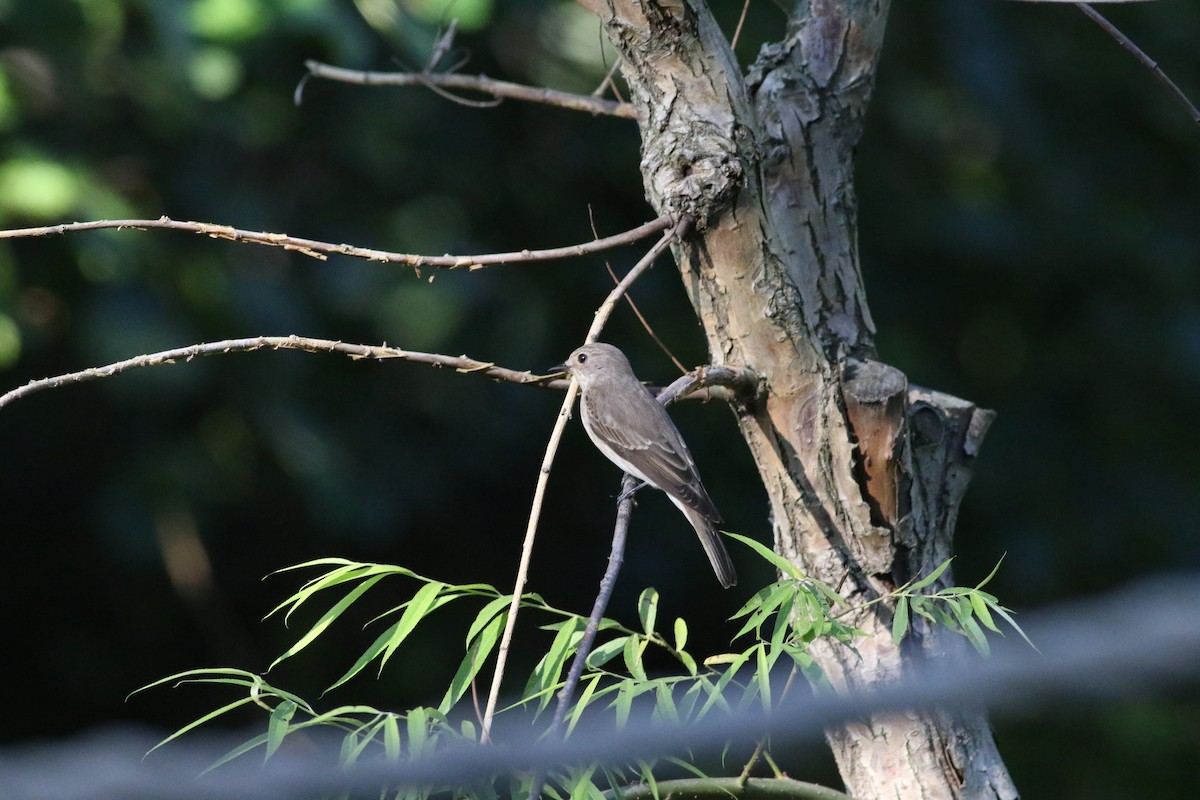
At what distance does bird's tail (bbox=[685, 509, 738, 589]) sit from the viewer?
3.84 metres

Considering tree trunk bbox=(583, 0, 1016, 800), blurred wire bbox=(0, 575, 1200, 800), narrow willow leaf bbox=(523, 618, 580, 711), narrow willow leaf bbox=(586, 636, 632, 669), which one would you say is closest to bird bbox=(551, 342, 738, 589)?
tree trunk bbox=(583, 0, 1016, 800)

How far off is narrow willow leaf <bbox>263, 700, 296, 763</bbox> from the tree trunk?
3.89 feet

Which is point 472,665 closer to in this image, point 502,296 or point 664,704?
point 664,704

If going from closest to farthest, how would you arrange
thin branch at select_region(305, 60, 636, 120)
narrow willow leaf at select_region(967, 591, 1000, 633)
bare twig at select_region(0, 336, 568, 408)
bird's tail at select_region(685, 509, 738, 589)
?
narrow willow leaf at select_region(967, 591, 1000, 633)
bare twig at select_region(0, 336, 568, 408)
thin branch at select_region(305, 60, 636, 120)
bird's tail at select_region(685, 509, 738, 589)

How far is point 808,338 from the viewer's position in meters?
2.68

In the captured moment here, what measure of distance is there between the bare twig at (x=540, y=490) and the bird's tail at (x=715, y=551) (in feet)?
4.70

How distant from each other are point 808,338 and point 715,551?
57.7 inches

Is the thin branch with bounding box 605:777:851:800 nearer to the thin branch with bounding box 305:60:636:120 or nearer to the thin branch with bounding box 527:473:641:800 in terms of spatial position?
the thin branch with bounding box 527:473:641:800

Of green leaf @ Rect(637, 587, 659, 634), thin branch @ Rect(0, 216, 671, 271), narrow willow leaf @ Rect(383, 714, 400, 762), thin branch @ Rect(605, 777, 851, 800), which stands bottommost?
thin branch @ Rect(605, 777, 851, 800)

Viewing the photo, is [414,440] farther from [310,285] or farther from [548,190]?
[548,190]

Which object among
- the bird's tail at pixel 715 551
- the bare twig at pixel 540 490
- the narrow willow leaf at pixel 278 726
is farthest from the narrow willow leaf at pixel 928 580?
the bird's tail at pixel 715 551

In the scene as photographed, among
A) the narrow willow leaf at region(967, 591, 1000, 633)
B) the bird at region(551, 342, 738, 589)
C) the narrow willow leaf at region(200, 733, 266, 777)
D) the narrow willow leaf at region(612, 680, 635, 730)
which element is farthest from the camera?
the bird at region(551, 342, 738, 589)

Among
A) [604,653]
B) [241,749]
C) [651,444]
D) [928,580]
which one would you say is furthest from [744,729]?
[651,444]

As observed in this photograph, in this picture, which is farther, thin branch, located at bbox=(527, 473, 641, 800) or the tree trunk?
the tree trunk
